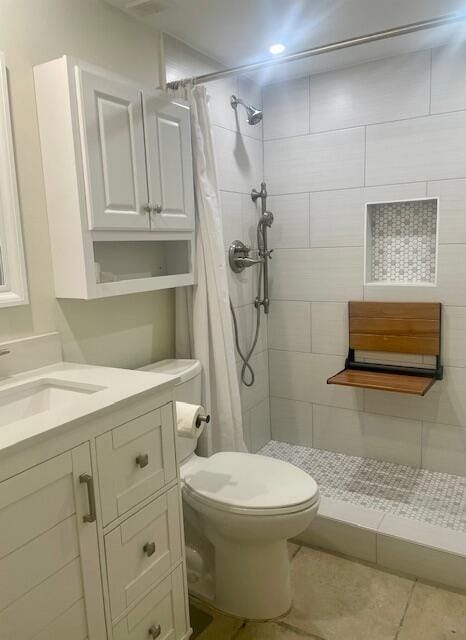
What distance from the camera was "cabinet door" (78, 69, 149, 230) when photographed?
5.30 feet

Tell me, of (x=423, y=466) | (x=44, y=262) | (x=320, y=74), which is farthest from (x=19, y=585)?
(x=320, y=74)

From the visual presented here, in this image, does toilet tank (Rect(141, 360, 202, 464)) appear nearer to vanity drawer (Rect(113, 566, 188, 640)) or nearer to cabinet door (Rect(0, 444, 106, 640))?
vanity drawer (Rect(113, 566, 188, 640))

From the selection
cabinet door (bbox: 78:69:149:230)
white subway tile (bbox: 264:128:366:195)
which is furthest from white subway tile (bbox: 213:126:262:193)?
cabinet door (bbox: 78:69:149:230)

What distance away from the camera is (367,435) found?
285 centimetres

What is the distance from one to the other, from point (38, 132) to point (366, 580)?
214 centimetres

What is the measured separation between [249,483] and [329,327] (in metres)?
1.32

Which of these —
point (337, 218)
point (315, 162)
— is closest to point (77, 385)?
point (337, 218)

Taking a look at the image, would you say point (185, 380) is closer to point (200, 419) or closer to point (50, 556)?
→ point (200, 419)

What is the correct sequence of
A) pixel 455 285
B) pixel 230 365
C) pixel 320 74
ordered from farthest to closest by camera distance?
pixel 320 74
pixel 455 285
pixel 230 365

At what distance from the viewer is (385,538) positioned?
202cm

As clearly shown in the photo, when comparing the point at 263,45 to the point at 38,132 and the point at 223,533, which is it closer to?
the point at 38,132

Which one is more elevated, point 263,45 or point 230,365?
point 263,45

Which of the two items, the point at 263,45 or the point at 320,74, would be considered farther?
the point at 320,74

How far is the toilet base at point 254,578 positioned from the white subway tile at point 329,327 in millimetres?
1336
